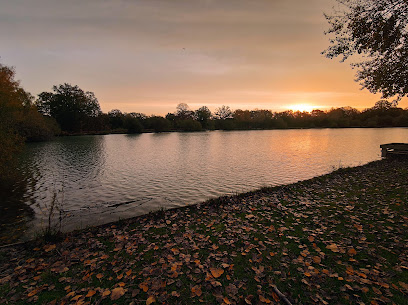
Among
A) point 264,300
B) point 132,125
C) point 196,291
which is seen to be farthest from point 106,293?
point 132,125

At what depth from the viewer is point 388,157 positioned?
2373cm

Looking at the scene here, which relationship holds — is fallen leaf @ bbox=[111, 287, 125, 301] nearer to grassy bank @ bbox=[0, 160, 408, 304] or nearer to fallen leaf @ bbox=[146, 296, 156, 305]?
grassy bank @ bbox=[0, 160, 408, 304]

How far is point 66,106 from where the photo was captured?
113875mm

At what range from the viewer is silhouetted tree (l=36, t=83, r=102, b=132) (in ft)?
370

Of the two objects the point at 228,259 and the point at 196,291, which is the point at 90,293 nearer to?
the point at 196,291

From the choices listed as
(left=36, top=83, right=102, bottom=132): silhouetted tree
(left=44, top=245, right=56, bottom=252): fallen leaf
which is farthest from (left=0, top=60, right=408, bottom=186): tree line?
(left=44, top=245, right=56, bottom=252): fallen leaf

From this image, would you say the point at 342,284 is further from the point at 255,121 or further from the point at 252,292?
the point at 255,121

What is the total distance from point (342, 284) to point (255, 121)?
189123mm

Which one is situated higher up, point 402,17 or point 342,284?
point 402,17

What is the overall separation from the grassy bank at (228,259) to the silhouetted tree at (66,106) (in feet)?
422

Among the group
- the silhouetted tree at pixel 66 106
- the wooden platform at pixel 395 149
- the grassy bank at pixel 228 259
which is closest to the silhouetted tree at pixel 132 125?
the silhouetted tree at pixel 66 106

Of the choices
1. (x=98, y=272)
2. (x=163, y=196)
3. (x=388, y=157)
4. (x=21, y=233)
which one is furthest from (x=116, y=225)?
(x=388, y=157)

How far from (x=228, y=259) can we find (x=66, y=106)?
13578 centimetres

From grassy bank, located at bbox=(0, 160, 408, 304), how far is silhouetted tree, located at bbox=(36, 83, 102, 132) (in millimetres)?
128609
